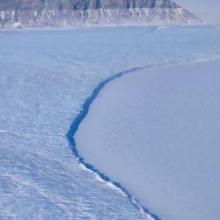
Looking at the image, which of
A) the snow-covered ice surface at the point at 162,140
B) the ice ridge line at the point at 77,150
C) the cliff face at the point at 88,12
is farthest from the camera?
the cliff face at the point at 88,12

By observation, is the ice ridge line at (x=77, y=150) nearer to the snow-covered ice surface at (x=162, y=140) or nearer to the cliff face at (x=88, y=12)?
the snow-covered ice surface at (x=162, y=140)

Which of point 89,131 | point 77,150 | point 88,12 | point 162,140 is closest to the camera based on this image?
point 77,150

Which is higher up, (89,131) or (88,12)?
(89,131)

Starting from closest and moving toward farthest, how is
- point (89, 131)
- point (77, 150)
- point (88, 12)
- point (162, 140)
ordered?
point (77, 150) → point (162, 140) → point (89, 131) → point (88, 12)

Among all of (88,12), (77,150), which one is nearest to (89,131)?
(77,150)

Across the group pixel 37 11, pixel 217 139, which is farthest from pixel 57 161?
pixel 37 11

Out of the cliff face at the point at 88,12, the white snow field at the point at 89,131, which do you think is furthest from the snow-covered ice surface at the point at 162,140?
the cliff face at the point at 88,12

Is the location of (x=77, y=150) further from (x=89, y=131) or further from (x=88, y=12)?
(x=88, y=12)
